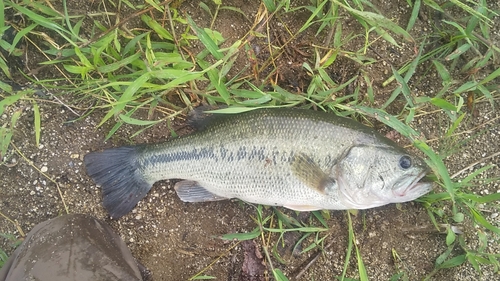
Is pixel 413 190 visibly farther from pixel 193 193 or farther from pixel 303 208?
pixel 193 193

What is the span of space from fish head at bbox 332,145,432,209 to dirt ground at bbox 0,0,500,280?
0.56m

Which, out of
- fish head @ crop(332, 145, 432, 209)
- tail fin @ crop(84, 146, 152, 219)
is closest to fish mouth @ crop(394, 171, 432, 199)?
fish head @ crop(332, 145, 432, 209)

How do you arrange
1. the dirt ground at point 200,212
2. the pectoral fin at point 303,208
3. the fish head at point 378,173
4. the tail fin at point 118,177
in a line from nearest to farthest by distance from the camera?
1. the fish head at point 378,173
2. the pectoral fin at point 303,208
3. the tail fin at point 118,177
4. the dirt ground at point 200,212

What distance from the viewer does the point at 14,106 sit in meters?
3.36

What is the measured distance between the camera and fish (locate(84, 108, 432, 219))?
9.73 feet

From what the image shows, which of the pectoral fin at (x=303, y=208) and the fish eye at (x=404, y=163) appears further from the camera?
the pectoral fin at (x=303, y=208)

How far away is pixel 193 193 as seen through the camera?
3.33 metres

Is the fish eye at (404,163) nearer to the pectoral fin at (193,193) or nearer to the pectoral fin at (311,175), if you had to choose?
the pectoral fin at (311,175)

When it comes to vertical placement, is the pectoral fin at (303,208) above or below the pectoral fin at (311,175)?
below

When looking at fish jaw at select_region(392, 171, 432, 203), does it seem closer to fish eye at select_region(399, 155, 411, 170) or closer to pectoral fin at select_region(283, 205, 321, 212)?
fish eye at select_region(399, 155, 411, 170)

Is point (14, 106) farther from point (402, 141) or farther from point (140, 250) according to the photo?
point (402, 141)

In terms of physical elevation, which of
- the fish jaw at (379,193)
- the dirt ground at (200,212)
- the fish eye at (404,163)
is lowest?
the dirt ground at (200,212)

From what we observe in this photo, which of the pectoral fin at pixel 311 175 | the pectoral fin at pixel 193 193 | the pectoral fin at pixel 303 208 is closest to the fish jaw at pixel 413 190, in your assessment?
the pectoral fin at pixel 311 175

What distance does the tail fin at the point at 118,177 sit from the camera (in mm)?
3277
